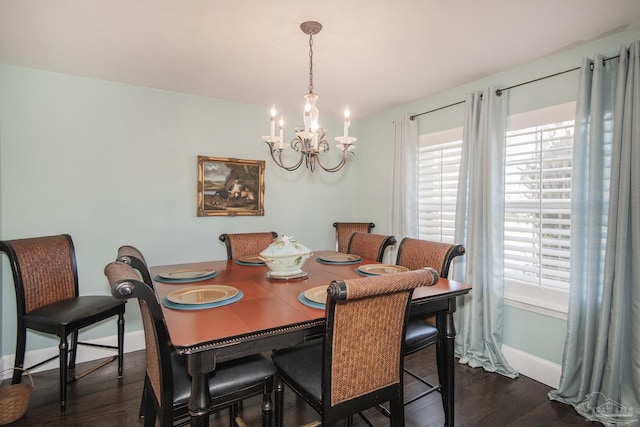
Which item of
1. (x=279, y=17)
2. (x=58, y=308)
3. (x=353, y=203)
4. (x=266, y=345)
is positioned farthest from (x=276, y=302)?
(x=353, y=203)

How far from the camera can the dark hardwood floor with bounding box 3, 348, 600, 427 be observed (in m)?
1.98

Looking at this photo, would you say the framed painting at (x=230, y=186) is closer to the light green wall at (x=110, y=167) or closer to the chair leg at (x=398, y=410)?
the light green wall at (x=110, y=167)

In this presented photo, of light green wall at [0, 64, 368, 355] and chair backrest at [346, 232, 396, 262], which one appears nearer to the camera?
light green wall at [0, 64, 368, 355]

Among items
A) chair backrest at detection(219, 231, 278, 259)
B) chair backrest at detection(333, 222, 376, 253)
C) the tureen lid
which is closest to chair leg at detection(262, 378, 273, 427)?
the tureen lid

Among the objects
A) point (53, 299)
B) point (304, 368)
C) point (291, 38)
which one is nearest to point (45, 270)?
point (53, 299)

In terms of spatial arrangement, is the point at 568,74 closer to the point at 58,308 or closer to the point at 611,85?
the point at 611,85

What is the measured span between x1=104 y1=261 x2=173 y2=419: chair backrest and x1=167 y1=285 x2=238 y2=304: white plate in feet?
0.59

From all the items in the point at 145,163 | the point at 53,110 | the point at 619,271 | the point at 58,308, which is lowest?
the point at 58,308

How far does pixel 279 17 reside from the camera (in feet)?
6.11

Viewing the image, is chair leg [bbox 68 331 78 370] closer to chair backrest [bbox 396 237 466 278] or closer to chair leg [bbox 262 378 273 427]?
chair leg [bbox 262 378 273 427]

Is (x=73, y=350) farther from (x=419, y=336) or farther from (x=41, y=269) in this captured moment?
(x=419, y=336)

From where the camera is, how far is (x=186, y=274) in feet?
6.66

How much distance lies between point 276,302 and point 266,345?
0.30 metres

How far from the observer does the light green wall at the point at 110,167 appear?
2562 millimetres
